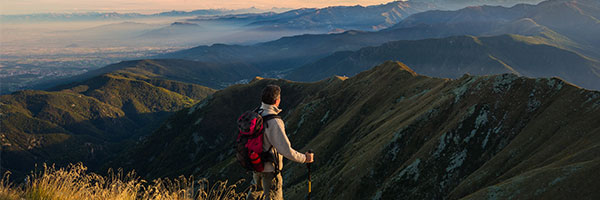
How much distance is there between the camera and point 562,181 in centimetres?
2512

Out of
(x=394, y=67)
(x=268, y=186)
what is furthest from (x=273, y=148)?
(x=394, y=67)

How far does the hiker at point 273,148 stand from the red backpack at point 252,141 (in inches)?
6.8

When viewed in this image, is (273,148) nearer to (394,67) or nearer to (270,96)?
(270,96)

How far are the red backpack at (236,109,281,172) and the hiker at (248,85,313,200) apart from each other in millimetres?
172

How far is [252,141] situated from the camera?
468 inches

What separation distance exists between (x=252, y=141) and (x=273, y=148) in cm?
86

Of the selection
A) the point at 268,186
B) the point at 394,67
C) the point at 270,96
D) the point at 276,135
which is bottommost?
the point at 394,67

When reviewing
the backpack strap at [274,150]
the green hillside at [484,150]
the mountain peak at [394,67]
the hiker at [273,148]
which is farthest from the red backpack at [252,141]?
the mountain peak at [394,67]

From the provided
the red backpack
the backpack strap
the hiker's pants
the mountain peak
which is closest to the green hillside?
the hiker's pants

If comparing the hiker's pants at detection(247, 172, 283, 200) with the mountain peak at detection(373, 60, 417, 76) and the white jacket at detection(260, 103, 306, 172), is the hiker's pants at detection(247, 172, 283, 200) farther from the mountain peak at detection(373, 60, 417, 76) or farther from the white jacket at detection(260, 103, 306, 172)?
the mountain peak at detection(373, 60, 417, 76)

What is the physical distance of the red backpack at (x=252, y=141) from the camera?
1142 centimetres

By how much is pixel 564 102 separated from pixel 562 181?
2309cm

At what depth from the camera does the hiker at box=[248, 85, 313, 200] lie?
11.6 metres

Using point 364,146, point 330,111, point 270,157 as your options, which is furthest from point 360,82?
point 270,157
